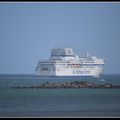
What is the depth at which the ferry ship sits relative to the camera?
2277 cm

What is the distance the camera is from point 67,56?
23.0 metres

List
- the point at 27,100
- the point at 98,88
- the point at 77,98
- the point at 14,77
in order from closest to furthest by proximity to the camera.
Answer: the point at 27,100 < the point at 77,98 < the point at 98,88 < the point at 14,77

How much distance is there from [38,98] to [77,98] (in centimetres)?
131

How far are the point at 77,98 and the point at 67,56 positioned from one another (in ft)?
16.7

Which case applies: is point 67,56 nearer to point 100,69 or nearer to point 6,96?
point 100,69

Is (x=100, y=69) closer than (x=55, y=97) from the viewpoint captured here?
No

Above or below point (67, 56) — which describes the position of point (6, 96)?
below

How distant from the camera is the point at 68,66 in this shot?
23.5 m

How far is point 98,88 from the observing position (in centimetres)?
1959

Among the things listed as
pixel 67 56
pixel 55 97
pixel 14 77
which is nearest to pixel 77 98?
pixel 55 97

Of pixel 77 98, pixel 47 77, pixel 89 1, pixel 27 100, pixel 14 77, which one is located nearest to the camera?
pixel 89 1

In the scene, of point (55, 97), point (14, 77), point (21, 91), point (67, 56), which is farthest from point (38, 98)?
point (14, 77)

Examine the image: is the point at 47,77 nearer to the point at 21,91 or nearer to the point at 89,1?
the point at 21,91

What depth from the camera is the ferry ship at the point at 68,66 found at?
22766mm
